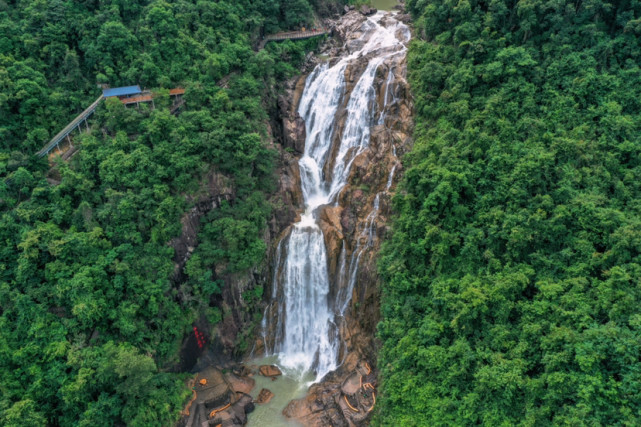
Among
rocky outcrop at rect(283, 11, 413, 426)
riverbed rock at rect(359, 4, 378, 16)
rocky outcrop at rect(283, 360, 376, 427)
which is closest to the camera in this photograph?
rocky outcrop at rect(283, 360, 376, 427)

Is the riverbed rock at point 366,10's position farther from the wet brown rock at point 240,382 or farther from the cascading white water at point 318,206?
the wet brown rock at point 240,382

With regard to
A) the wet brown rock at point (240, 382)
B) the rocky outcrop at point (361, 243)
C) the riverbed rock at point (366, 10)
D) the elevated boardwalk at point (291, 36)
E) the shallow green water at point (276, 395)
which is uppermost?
the riverbed rock at point (366, 10)

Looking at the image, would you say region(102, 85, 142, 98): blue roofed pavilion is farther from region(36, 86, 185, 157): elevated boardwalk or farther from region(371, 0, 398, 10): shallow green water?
region(371, 0, 398, 10): shallow green water

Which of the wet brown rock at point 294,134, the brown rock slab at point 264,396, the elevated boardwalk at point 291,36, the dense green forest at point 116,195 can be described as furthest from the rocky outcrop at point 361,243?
the elevated boardwalk at point 291,36

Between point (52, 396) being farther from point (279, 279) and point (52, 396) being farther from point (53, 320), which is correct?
point (279, 279)

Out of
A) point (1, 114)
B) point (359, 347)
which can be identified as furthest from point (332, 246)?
point (1, 114)

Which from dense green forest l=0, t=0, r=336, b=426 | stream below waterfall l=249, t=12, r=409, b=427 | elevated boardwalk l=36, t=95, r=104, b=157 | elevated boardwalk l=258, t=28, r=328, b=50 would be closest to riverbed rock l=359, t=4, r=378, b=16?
elevated boardwalk l=258, t=28, r=328, b=50
